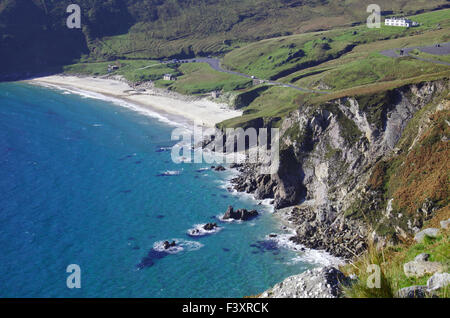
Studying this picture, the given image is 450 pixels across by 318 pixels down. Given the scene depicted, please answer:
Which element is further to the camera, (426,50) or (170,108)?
(170,108)

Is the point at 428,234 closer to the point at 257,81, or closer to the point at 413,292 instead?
the point at 413,292

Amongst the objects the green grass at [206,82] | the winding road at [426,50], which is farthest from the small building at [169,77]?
the winding road at [426,50]

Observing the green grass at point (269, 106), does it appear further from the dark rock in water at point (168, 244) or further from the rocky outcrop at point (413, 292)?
the rocky outcrop at point (413, 292)

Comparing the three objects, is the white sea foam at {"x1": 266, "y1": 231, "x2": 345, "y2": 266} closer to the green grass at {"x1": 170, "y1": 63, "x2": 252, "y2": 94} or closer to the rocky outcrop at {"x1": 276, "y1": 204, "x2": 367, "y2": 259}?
the rocky outcrop at {"x1": 276, "y1": 204, "x2": 367, "y2": 259}

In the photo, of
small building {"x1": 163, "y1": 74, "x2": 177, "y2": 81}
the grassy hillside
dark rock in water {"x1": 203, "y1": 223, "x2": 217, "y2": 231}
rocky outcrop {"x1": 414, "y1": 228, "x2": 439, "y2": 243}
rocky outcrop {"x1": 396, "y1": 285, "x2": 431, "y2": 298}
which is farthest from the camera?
small building {"x1": 163, "y1": 74, "x2": 177, "y2": 81}

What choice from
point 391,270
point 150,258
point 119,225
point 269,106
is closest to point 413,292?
point 391,270

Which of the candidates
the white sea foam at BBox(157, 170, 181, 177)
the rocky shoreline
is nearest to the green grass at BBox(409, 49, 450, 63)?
the rocky shoreline
